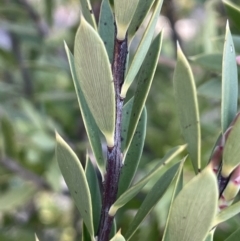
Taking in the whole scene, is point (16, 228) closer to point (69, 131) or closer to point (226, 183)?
point (69, 131)

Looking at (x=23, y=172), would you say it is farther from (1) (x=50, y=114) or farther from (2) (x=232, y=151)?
(2) (x=232, y=151)

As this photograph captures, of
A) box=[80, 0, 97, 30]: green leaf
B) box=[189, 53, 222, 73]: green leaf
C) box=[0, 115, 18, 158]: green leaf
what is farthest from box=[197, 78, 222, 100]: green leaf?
box=[0, 115, 18, 158]: green leaf

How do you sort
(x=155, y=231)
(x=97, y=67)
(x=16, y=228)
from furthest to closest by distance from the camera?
(x=16, y=228), (x=155, y=231), (x=97, y=67)

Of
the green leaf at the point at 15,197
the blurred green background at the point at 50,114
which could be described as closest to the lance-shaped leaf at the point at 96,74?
the blurred green background at the point at 50,114

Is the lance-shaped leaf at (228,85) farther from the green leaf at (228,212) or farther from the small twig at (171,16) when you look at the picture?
the small twig at (171,16)

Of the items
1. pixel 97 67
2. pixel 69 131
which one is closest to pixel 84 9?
pixel 97 67

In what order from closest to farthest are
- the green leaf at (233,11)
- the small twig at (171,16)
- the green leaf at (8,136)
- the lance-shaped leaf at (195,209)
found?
the lance-shaped leaf at (195,209), the green leaf at (233,11), the green leaf at (8,136), the small twig at (171,16)
